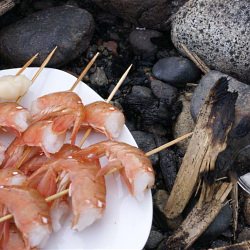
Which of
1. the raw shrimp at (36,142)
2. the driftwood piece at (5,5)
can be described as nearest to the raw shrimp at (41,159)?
the raw shrimp at (36,142)

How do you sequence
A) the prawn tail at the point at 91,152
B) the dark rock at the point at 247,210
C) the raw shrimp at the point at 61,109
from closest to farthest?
the prawn tail at the point at 91,152 < the raw shrimp at the point at 61,109 < the dark rock at the point at 247,210

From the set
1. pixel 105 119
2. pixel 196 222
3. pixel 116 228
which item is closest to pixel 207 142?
pixel 196 222

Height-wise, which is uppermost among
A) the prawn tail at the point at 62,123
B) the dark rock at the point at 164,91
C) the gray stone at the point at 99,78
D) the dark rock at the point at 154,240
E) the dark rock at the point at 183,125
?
the prawn tail at the point at 62,123

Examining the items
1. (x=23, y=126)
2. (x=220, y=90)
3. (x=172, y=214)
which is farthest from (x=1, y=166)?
(x=220, y=90)

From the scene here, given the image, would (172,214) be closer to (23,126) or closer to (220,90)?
(220,90)

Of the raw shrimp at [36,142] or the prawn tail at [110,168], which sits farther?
the raw shrimp at [36,142]

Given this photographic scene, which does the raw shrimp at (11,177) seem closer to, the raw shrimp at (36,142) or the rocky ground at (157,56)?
the raw shrimp at (36,142)
